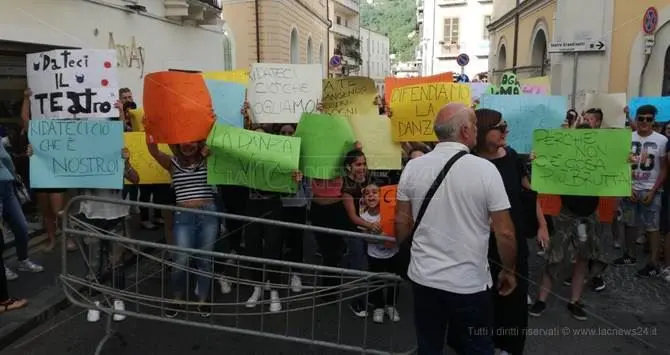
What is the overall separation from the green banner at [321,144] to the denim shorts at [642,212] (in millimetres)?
3344

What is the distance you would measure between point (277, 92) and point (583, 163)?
258 cm

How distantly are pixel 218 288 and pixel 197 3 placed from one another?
8.61 metres

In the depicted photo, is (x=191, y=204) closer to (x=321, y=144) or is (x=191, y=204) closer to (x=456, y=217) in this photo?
(x=321, y=144)

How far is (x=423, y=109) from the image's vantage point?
4820 millimetres

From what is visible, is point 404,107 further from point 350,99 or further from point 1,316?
point 1,316

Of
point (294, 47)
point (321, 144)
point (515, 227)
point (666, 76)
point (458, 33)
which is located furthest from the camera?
point (458, 33)

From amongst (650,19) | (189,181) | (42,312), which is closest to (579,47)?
(650,19)

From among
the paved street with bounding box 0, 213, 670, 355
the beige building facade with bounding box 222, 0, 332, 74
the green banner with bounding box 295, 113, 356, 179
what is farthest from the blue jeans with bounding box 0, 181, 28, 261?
the beige building facade with bounding box 222, 0, 332, 74

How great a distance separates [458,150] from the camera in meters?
2.72

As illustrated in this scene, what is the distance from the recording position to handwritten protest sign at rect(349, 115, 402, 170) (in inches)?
184

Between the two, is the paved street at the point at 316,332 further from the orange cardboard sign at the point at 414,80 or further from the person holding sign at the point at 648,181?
the orange cardboard sign at the point at 414,80

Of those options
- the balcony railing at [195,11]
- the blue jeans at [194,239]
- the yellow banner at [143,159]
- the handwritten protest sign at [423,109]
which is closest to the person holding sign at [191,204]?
the blue jeans at [194,239]

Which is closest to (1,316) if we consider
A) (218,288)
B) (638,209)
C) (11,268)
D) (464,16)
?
(11,268)

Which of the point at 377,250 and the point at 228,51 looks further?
the point at 228,51
